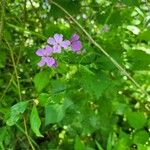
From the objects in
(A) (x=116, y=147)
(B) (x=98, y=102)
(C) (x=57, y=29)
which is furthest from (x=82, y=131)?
(C) (x=57, y=29)

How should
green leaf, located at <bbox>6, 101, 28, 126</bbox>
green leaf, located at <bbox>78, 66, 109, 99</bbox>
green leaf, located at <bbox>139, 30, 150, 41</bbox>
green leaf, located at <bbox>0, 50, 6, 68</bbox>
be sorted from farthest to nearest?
green leaf, located at <bbox>139, 30, 150, 41</bbox> < green leaf, located at <bbox>0, 50, 6, 68</bbox> < green leaf, located at <bbox>78, 66, 109, 99</bbox> < green leaf, located at <bbox>6, 101, 28, 126</bbox>

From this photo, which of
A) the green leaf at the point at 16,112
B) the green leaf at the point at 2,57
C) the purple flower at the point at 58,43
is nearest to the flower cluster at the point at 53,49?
the purple flower at the point at 58,43

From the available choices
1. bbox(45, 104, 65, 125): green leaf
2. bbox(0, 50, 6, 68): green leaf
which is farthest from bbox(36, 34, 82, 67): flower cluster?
bbox(0, 50, 6, 68): green leaf

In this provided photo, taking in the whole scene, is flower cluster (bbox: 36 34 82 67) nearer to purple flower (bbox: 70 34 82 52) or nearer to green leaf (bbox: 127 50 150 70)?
purple flower (bbox: 70 34 82 52)

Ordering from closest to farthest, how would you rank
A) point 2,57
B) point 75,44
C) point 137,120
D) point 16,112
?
1. point 16,112
2. point 75,44
3. point 2,57
4. point 137,120

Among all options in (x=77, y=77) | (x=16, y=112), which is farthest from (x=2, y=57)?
(x=16, y=112)

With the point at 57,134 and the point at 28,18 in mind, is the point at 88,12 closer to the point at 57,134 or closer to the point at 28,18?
the point at 28,18

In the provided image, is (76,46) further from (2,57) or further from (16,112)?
(2,57)

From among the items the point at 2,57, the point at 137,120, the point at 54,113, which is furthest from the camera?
the point at 137,120
